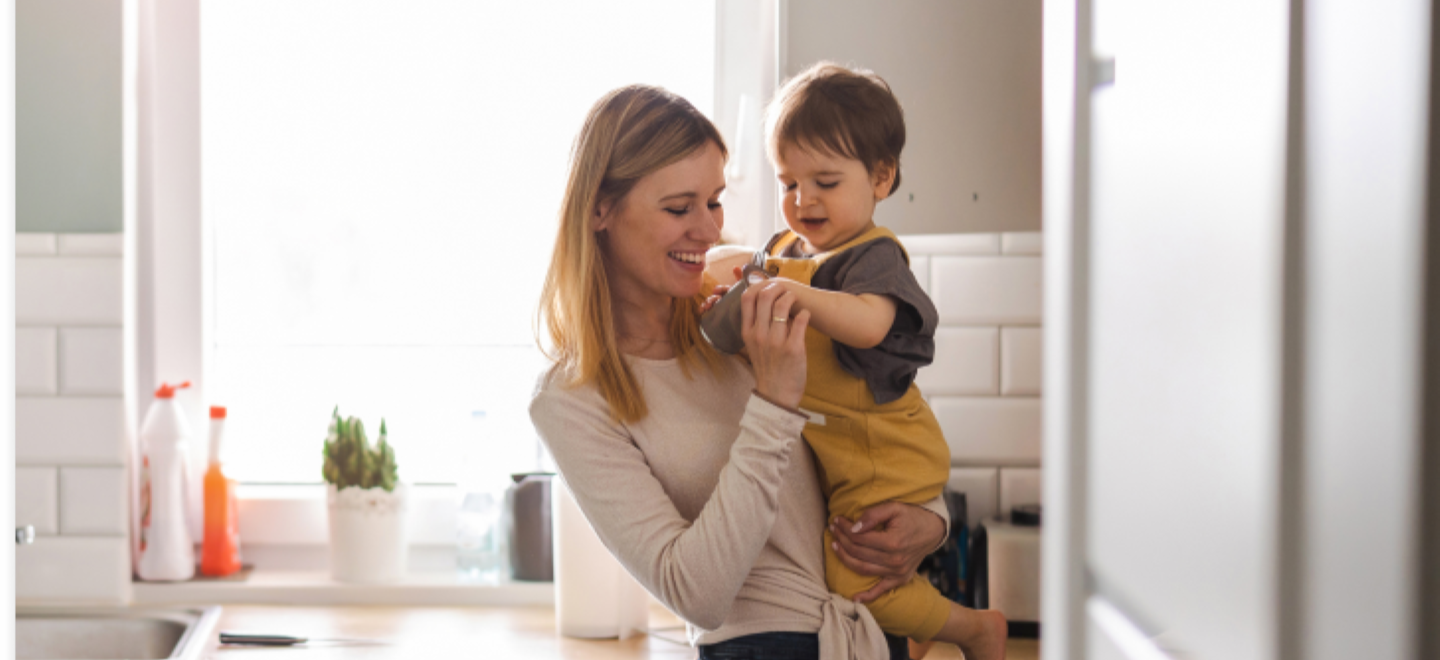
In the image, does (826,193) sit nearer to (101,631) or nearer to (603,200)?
(603,200)

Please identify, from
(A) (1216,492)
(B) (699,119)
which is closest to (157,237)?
(B) (699,119)

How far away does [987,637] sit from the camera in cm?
126

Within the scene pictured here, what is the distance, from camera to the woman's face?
1.20m

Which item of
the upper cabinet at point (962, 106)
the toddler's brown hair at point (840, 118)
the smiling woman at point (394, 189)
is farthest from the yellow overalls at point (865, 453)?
the smiling woman at point (394, 189)

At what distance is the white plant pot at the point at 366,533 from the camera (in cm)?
178

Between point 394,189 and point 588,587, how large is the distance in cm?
82

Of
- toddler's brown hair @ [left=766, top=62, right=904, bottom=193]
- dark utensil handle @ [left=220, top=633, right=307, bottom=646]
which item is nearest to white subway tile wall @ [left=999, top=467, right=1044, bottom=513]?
toddler's brown hair @ [left=766, top=62, right=904, bottom=193]

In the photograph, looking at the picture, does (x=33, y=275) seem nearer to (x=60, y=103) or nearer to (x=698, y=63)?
(x=60, y=103)

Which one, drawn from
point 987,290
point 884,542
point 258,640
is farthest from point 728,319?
point 258,640

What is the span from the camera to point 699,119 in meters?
1.23

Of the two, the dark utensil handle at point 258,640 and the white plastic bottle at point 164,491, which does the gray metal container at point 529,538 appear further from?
the white plastic bottle at point 164,491

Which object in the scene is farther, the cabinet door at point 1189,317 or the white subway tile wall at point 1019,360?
the white subway tile wall at point 1019,360

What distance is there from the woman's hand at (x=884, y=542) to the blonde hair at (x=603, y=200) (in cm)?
28

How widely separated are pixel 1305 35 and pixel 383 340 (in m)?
1.76
